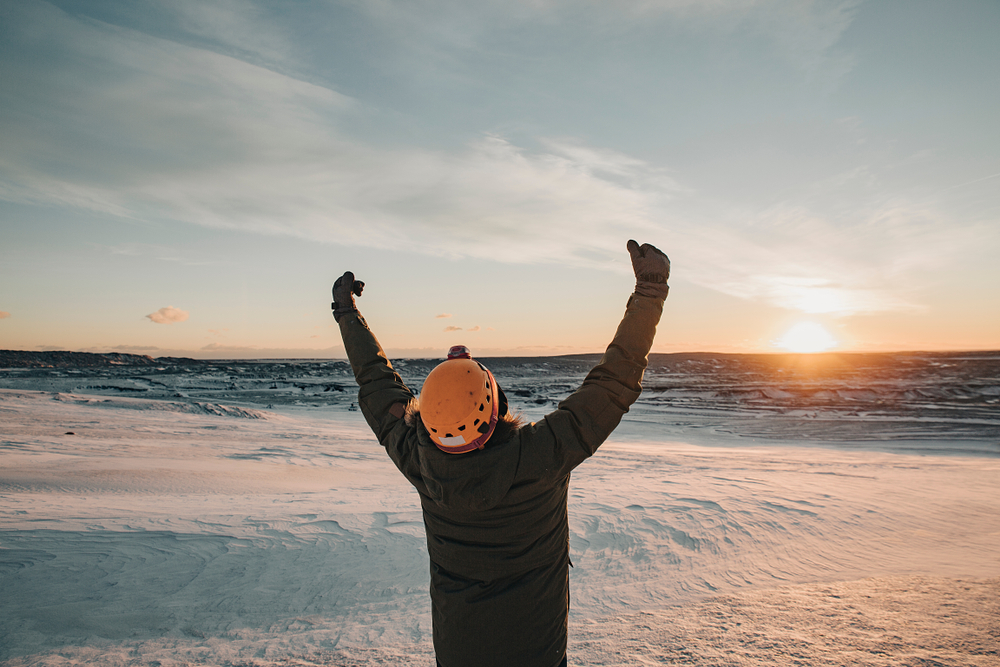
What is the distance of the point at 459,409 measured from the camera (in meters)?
1.32

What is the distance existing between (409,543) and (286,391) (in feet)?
72.5

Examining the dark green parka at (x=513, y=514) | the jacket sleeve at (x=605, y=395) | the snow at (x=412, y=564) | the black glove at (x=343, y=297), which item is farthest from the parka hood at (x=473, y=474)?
the snow at (x=412, y=564)

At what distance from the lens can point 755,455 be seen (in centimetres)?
1014

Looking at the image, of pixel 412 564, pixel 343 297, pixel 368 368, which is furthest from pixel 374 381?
pixel 412 564

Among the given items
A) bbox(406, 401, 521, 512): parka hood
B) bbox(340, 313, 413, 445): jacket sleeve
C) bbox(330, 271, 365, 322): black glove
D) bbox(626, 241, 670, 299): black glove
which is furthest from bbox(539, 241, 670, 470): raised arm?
bbox(330, 271, 365, 322): black glove

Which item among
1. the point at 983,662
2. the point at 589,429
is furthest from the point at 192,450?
the point at 983,662

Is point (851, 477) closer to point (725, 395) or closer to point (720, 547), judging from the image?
point (720, 547)

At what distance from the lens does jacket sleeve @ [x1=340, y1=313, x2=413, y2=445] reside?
1764mm

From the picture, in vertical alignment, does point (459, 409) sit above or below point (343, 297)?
below

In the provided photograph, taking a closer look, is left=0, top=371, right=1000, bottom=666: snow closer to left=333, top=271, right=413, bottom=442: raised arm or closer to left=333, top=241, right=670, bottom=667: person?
left=333, top=241, right=670, bottom=667: person

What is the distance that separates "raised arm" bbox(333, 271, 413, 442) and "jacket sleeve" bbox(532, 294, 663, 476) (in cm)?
56

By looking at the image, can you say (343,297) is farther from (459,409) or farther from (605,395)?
(605,395)

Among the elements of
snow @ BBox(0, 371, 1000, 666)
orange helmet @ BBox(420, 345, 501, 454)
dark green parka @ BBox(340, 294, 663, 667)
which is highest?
orange helmet @ BBox(420, 345, 501, 454)

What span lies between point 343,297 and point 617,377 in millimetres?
1160
